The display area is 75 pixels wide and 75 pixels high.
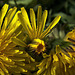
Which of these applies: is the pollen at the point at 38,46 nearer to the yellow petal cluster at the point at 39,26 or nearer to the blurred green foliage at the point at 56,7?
the yellow petal cluster at the point at 39,26

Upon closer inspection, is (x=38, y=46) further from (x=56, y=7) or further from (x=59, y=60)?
(x=56, y=7)

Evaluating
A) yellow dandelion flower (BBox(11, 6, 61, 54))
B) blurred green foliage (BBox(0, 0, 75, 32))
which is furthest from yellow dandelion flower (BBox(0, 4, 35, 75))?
blurred green foliage (BBox(0, 0, 75, 32))

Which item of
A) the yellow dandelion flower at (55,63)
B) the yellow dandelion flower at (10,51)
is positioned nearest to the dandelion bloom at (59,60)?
the yellow dandelion flower at (55,63)

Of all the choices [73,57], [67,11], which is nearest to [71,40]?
[73,57]

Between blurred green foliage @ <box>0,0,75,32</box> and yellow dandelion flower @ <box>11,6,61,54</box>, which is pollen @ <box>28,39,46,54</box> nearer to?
yellow dandelion flower @ <box>11,6,61,54</box>

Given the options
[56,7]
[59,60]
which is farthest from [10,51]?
[56,7]

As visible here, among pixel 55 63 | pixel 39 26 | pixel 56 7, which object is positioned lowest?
pixel 55 63

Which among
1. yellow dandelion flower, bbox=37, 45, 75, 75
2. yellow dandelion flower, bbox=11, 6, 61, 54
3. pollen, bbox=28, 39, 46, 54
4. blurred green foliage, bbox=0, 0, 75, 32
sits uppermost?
blurred green foliage, bbox=0, 0, 75, 32
